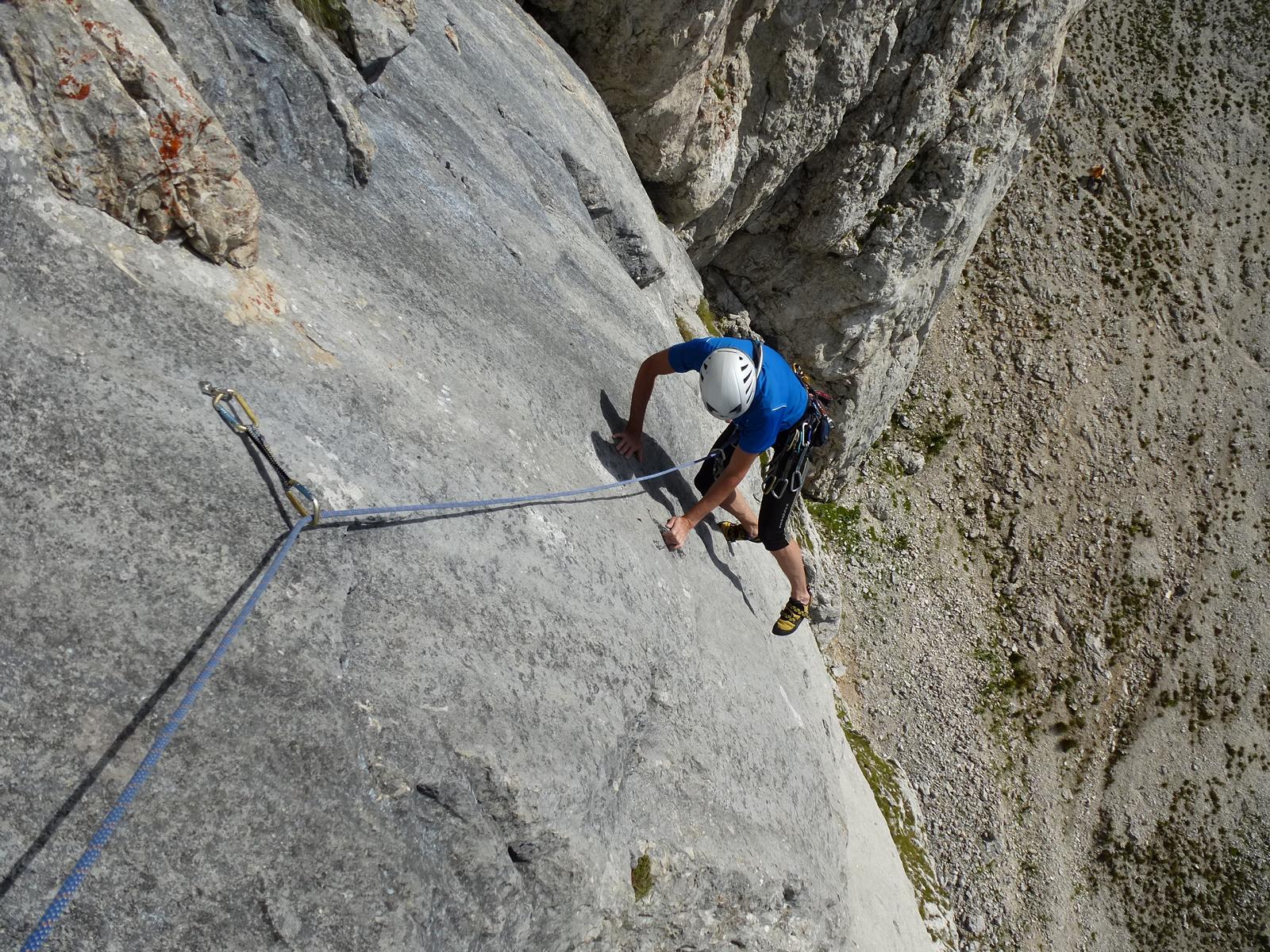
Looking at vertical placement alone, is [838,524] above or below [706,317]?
below

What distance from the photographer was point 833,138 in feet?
56.3

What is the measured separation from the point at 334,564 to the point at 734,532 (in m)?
6.06

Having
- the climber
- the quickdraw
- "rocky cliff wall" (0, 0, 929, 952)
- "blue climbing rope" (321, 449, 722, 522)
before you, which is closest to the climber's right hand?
the climber

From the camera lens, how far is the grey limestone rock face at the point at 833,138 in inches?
510

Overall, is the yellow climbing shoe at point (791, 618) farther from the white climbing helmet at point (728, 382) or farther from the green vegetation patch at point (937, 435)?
the green vegetation patch at point (937, 435)

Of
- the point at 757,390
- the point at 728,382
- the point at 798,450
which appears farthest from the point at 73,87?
the point at 798,450

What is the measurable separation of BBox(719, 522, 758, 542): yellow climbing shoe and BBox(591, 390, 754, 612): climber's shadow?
0.29 meters

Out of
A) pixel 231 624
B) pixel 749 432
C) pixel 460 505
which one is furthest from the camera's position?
pixel 749 432

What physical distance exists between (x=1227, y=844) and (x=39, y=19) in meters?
34.3

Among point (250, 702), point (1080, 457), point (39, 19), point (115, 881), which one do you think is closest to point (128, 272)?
point (39, 19)

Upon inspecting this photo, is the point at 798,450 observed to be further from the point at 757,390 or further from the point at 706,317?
the point at 706,317

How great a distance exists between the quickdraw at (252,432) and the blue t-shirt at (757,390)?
4.27 m

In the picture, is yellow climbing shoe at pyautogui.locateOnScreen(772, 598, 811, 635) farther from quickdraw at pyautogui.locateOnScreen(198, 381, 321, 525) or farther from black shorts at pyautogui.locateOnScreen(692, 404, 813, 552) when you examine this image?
quickdraw at pyautogui.locateOnScreen(198, 381, 321, 525)

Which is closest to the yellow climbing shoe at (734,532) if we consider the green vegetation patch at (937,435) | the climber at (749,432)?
the climber at (749,432)
